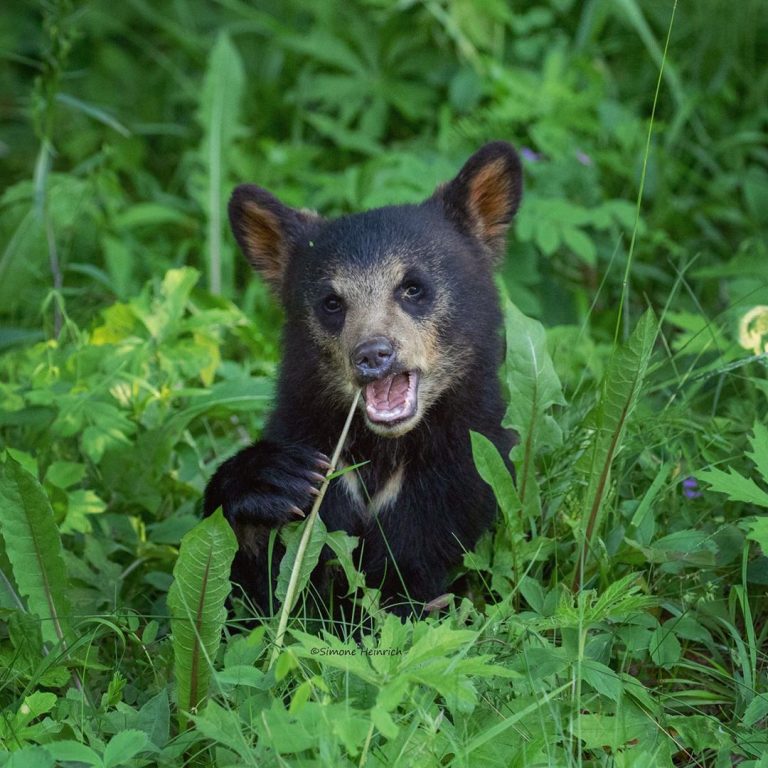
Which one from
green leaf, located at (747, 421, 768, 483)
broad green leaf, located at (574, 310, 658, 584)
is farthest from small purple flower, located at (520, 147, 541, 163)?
green leaf, located at (747, 421, 768, 483)

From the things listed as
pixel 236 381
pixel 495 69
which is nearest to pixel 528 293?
pixel 495 69

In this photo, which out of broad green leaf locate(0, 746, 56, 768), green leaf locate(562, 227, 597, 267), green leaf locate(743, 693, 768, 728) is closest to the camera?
broad green leaf locate(0, 746, 56, 768)

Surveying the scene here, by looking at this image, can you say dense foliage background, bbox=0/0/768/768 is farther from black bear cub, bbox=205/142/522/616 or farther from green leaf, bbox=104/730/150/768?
black bear cub, bbox=205/142/522/616

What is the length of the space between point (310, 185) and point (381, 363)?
12.0ft

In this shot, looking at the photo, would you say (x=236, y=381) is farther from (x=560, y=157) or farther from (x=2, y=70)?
(x=2, y=70)

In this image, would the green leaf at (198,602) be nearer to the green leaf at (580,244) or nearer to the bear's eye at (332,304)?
the bear's eye at (332,304)

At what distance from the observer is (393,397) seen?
3701 millimetres

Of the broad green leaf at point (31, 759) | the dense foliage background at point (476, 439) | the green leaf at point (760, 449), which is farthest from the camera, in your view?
the green leaf at point (760, 449)

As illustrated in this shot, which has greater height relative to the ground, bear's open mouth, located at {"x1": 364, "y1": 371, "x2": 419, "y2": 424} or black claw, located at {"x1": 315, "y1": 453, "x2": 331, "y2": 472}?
bear's open mouth, located at {"x1": 364, "y1": 371, "x2": 419, "y2": 424}

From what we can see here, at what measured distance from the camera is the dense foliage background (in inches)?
118

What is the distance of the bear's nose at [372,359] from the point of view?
11.6 feet

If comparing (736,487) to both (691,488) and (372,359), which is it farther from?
(372,359)

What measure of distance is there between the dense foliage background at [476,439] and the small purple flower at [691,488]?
0.6 inches

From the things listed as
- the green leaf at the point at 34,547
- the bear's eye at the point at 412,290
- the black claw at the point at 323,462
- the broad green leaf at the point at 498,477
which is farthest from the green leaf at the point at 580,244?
the green leaf at the point at 34,547
